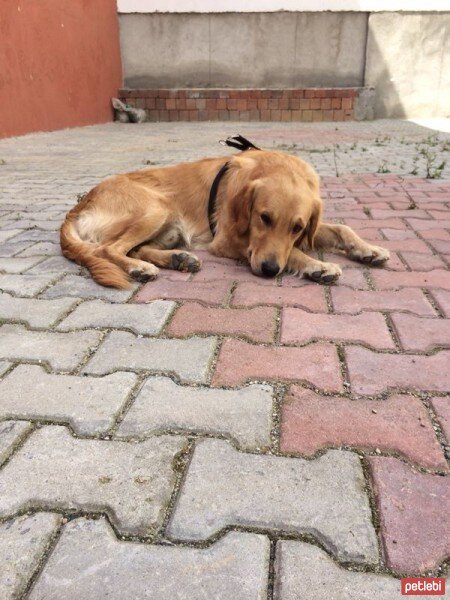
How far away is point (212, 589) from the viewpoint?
106cm

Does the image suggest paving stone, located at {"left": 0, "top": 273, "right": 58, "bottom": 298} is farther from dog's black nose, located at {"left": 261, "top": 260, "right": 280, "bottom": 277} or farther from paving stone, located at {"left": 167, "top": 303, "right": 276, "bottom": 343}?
dog's black nose, located at {"left": 261, "top": 260, "right": 280, "bottom": 277}

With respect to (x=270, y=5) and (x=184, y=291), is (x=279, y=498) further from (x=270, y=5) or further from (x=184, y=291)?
(x=270, y=5)

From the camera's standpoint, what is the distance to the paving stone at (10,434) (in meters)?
1.46

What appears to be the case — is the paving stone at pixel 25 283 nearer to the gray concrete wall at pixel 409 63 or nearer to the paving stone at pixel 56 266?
the paving stone at pixel 56 266

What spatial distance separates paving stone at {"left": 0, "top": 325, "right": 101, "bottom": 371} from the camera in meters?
1.95

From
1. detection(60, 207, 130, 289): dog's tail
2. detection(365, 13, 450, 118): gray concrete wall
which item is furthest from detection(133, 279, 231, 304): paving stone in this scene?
detection(365, 13, 450, 118): gray concrete wall

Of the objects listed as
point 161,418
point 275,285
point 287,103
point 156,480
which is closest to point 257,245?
point 275,285

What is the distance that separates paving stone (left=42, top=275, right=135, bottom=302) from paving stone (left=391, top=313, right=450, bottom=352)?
1.30 metres

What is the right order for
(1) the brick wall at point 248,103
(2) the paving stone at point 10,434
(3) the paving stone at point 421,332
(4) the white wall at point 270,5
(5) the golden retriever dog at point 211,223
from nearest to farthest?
(2) the paving stone at point 10,434 → (3) the paving stone at point 421,332 → (5) the golden retriever dog at point 211,223 → (4) the white wall at point 270,5 → (1) the brick wall at point 248,103

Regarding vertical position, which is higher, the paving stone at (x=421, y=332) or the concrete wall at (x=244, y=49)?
the concrete wall at (x=244, y=49)

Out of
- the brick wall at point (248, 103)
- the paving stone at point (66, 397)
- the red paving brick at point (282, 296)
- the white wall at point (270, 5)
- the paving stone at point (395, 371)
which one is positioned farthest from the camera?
the brick wall at point (248, 103)

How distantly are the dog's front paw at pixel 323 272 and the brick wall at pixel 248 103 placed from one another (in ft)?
35.8

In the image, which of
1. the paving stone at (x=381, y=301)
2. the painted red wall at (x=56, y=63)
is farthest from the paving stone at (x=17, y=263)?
the painted red wall at (x=56, y=63)

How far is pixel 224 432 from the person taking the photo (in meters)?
1.53
